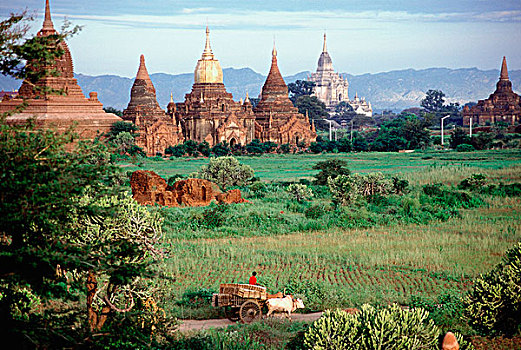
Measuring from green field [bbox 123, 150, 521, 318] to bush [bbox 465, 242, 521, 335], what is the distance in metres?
2.25

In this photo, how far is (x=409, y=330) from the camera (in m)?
8.54

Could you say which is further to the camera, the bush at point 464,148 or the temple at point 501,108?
the temple at point 501,108

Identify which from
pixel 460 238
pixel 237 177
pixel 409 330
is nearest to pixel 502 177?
pixel 237 177

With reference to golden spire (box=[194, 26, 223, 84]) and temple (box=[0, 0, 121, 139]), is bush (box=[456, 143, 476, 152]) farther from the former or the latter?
temple (box=[0, 0, 121, 139])

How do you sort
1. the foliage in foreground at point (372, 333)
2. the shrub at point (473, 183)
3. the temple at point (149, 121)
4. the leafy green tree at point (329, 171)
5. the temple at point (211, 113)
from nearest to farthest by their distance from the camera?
the foliage in foreground at point (372, 333)
the shrub at point (473, 183)
the leafy green tree at point (329, 171)
the temple at point (149, 121)
the temple at point (211, 113)

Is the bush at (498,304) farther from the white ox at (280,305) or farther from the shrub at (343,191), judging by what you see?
the shrub at (343,191)

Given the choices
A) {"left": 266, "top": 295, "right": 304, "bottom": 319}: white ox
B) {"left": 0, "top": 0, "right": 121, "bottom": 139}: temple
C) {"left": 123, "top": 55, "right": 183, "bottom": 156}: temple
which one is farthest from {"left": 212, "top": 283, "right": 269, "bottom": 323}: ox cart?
{"left": 123, "top": 55, "right": 183, "bottom": 156}: temple

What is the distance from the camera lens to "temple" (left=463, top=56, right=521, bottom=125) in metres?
103

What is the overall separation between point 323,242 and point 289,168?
26261 mm

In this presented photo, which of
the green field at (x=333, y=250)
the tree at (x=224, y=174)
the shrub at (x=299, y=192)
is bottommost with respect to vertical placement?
the green field at (x=333, y=250)

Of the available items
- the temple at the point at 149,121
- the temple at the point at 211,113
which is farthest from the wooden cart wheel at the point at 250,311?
→ the temple at the point at 211,113

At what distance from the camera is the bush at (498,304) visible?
10.4 meters

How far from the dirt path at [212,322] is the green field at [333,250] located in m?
0.36

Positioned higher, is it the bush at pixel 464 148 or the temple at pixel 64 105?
the temple at pixel 64 105
